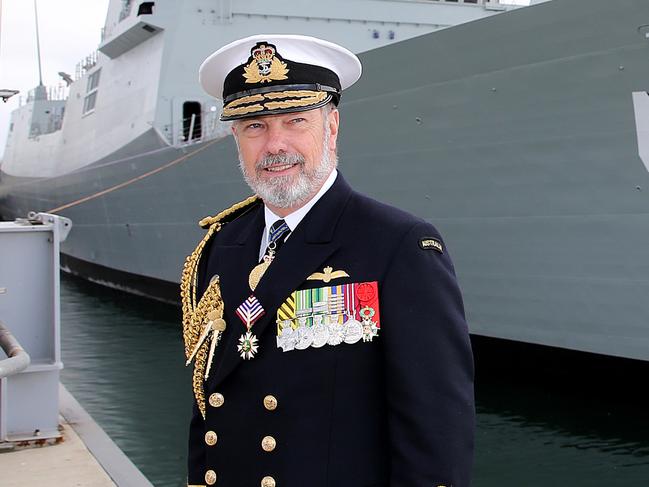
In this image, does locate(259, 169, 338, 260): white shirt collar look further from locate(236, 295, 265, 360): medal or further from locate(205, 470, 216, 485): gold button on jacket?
locate(205, 470, 216, 485): gold button on jacket

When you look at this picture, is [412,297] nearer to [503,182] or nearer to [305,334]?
[305,334]

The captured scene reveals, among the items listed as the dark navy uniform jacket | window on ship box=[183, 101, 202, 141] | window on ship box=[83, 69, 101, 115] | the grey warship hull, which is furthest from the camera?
window on ship box=[83, 69, 101, 115]

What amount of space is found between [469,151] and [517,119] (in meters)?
0.51

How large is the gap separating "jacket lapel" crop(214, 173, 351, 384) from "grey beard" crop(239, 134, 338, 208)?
1.8 inches

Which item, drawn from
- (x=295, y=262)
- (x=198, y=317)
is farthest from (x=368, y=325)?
(x=198, y=317)

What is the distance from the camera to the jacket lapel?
4.40 ft

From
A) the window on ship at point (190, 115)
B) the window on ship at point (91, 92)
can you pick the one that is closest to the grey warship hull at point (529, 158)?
the window on ship at point (190, 115)

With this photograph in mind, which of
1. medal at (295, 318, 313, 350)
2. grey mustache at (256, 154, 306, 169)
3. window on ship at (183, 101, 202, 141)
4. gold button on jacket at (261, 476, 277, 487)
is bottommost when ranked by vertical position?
gold button on jacket at (261, 476, 277, 487)

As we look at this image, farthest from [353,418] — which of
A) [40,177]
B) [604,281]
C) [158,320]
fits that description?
[40,177]

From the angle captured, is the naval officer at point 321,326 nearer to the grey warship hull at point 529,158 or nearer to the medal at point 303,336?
the medal at point 303,336

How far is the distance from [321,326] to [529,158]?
4787mm

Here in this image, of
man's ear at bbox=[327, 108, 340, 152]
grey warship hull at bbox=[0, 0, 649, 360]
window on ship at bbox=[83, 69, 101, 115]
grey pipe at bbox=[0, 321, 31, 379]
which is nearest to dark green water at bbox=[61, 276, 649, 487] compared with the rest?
grey warship hull at bbox=[0, 0, 649, 360]

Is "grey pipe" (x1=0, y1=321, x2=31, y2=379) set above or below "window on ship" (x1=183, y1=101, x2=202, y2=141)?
below

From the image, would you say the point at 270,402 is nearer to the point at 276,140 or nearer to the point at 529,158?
the point at 276,140
